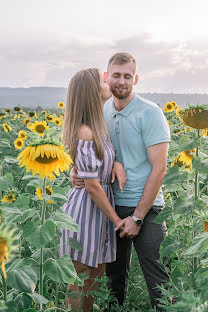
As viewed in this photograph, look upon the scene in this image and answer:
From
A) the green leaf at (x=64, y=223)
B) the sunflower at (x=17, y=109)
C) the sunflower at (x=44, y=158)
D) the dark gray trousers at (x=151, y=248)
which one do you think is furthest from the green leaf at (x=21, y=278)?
the sunflower at (x=17, y=109)

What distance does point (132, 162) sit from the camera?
236 cm

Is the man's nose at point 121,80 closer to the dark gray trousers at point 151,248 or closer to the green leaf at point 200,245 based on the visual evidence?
the dark gray trousers at point 151,248

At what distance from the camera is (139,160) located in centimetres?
235

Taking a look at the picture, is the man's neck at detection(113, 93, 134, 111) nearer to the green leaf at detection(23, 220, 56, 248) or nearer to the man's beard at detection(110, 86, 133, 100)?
the man's beard at detection(110, 86, 133, 100)

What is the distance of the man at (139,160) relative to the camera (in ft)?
7.45

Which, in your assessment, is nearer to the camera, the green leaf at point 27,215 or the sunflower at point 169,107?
the green leaf at point 27,215

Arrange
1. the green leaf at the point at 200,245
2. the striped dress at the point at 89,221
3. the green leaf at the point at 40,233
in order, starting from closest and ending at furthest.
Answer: the green leaf at the point at 200,245
the green leaf at the point at 40,233
the striped dress at the point at 89,221

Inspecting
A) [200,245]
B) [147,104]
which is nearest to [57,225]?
[200,245]

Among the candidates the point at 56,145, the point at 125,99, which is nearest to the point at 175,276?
the point at 56,145

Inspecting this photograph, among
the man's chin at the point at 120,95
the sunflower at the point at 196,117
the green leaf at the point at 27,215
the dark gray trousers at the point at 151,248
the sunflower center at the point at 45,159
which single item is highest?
the man's chin at the point at 120,95

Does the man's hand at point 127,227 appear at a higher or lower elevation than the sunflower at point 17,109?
lower

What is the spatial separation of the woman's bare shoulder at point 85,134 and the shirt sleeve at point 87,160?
2 centimetres

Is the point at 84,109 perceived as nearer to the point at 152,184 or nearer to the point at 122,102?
the point at 122,102

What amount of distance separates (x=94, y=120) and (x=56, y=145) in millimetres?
664
